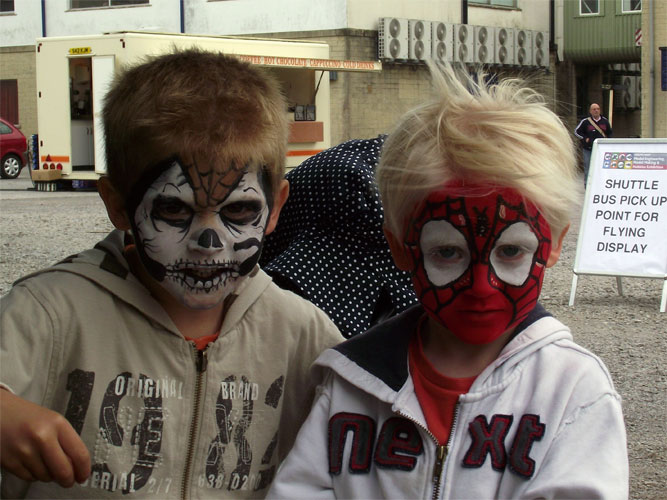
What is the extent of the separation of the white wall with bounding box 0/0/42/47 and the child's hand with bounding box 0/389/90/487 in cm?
2603

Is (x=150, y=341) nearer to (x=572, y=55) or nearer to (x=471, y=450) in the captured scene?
(x=471, y=450)

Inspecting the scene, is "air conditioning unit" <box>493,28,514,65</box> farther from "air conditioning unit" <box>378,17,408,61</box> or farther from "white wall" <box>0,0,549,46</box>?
"air conditioning unit" <box>378,17,408,61</box>

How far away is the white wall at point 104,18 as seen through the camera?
81.6 ft

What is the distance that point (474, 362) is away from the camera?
6.34ft

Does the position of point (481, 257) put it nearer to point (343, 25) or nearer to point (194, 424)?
point (194, 424)

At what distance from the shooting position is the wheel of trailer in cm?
2123

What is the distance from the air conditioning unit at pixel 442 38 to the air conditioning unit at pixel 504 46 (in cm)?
136

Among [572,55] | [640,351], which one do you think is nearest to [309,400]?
[640,351]

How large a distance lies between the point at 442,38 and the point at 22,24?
36.5 ft

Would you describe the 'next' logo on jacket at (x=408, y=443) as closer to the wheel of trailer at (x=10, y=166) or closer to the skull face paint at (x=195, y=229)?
the skull face paint at (x=195, y=229)

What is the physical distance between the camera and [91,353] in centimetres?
198

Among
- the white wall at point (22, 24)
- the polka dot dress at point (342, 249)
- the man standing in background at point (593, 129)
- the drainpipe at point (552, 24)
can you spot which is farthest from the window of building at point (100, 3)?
the polka dot dress at point (342, 249)

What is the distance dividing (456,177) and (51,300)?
813 millimetres

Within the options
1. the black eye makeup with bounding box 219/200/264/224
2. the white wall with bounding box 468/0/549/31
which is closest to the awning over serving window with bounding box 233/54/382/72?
the white wall with bounding box 468/0/549/31
